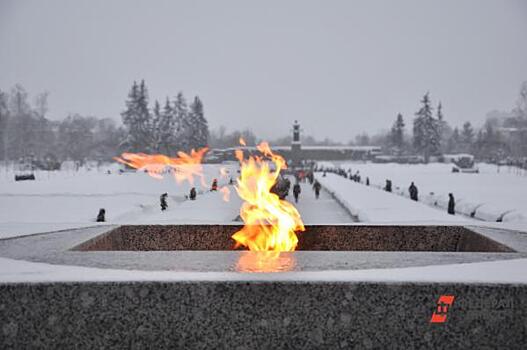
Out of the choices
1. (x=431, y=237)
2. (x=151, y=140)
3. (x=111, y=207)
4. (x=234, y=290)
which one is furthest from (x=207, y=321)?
(x=151, y=140)

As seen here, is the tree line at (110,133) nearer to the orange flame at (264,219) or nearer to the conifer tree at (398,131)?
the conifer tree at (398,131)

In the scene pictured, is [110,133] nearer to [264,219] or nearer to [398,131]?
[398,131]

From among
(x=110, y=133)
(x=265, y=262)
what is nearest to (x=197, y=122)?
(x=110, y=133)

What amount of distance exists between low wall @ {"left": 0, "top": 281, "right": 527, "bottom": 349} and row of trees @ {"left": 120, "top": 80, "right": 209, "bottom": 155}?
6916 cm

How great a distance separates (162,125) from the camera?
2938 inches

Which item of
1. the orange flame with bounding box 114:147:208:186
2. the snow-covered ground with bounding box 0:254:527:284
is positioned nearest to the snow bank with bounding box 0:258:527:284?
the snow-covered ground with bounding box 0:254:527:284

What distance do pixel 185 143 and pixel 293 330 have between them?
2883 inches

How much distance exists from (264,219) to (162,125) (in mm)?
70254

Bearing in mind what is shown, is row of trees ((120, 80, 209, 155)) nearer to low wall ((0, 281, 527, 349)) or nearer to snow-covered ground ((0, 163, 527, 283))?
snow-covered ground ((0, 163, 527, 283))

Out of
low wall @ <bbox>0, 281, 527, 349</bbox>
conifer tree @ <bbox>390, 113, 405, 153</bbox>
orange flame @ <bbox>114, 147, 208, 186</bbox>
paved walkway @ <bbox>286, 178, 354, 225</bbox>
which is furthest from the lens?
conifer tree @ <bbox>390, 113, 405, 153</bbox>

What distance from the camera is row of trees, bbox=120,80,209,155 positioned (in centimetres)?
Result: 7150

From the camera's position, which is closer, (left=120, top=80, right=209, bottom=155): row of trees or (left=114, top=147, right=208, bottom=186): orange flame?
(left=114, top=147, right=208, bottom=186): orange flame

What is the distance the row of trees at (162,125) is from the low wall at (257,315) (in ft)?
227

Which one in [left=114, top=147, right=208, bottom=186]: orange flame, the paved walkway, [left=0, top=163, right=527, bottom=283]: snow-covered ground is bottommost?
the paved walkway
